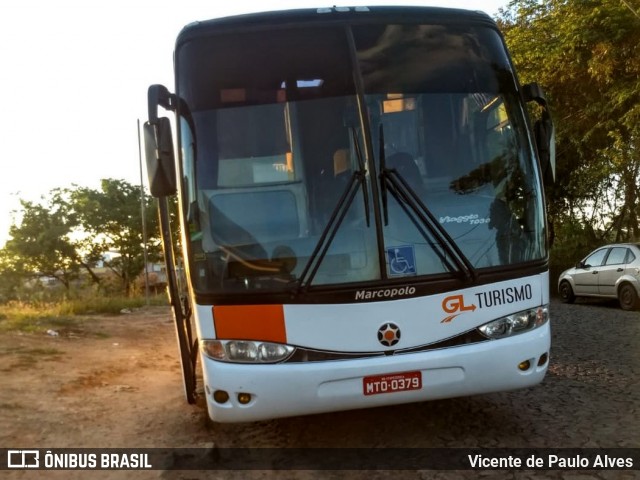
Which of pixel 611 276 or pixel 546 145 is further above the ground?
pixel 546 145

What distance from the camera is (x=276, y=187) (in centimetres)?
414

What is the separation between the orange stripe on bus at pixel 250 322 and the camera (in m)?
3.81

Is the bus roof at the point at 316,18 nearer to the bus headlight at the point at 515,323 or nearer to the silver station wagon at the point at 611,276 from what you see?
the bus headlight at the point at 515,323

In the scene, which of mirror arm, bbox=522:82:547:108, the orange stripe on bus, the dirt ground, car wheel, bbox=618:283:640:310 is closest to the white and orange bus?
the orange stripe on bus

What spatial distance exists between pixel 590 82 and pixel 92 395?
1370cm

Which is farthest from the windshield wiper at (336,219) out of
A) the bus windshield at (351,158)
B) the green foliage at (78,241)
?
the green foliage at (78,241)

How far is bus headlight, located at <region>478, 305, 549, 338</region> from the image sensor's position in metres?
4.02

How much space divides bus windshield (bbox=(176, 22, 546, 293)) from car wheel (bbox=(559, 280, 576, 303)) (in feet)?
36.1

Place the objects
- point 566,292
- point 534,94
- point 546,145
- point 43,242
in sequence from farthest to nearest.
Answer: point 43,242, point 566,292, point 534,94, point 546,145

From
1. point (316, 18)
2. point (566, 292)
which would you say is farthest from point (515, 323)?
point (566, 292)

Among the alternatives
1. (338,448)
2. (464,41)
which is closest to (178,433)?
(338,448)

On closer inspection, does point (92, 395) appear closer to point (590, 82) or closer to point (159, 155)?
point (159, 155)

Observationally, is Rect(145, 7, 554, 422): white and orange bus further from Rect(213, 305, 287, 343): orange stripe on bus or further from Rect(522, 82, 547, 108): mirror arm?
Rect(522, 82, 547, 108): mirror arm

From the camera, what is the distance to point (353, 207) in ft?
13.1
